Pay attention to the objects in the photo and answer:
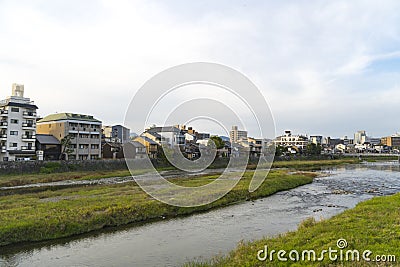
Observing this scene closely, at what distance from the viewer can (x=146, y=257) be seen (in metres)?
11.0

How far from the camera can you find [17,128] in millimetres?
40375

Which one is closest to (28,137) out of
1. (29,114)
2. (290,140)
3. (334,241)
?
(29,114)

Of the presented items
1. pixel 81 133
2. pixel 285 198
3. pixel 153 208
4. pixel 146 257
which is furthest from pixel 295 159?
pixel 146 257

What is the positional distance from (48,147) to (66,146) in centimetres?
358

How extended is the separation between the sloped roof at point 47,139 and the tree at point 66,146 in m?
1.73

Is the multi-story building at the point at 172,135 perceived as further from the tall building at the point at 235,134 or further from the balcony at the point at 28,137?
the balcony at the point at 28,137

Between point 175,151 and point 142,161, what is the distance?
609cm

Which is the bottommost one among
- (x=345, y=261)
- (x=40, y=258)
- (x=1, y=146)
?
(x=40, y=258)

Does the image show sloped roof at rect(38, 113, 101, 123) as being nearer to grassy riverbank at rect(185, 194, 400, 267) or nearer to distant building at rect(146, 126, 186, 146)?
distant building at rect(146, 126, 186, 146)

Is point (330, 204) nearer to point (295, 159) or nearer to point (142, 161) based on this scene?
point (142, 161)

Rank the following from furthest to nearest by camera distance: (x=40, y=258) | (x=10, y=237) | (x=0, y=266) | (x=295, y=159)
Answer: (x=295, y=159) < (x=10, y=237) < (x=40, y=258) < (x=0, y=266)

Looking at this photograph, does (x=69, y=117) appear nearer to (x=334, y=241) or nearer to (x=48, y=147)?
(x=48, y=147)

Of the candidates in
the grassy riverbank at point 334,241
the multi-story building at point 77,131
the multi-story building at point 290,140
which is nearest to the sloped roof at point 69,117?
the multi-story building at point 77,131

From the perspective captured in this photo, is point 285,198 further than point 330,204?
Yes
